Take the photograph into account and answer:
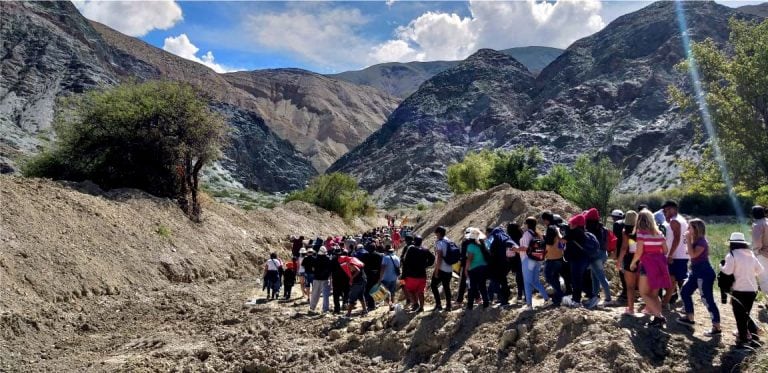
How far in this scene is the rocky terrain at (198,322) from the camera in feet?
22.7

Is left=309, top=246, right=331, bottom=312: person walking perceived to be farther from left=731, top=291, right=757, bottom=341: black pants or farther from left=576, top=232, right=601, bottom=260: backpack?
left=731, top=291, right=757, bottom=341: black pants

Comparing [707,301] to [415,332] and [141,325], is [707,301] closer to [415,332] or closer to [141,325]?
[415,332]

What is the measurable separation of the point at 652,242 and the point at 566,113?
120m

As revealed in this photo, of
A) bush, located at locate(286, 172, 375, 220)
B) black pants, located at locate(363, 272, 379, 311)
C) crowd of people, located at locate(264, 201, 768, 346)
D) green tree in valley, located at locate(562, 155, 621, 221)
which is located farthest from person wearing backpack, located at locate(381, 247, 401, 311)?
bush, located at locate(286, 172, 375, 220)

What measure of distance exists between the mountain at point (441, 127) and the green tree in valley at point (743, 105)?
287 ft

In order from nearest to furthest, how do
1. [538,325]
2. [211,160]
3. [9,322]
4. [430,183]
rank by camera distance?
[538,325] → [9,322] → [211,160] → [430,183]

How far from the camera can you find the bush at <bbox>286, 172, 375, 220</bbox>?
5197 cm

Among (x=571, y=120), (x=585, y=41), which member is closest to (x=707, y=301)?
(x=571, y=120)

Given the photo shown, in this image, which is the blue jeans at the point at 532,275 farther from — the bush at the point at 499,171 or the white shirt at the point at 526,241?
the bush at the point at 499,171

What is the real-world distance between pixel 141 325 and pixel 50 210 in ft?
18.5

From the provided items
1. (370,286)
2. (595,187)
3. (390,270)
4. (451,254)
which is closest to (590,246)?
(451,254)

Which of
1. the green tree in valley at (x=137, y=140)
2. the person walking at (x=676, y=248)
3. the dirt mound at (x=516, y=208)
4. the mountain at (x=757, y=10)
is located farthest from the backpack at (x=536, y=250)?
the mountain at (x=757, y=10)

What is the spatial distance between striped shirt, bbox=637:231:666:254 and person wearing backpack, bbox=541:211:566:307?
136 cm

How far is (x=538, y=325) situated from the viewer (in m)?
7.65
